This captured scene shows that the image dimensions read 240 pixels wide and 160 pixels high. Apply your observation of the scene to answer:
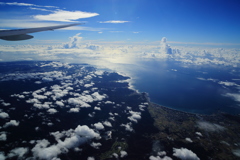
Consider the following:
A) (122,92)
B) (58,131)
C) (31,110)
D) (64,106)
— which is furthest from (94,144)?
(122,92)

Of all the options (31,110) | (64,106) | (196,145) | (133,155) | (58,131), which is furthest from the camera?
(64,106)

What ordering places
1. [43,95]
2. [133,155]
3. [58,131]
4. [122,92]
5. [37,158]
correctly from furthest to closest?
[122,92], [43,95], [58,131], [133,155], [37,158]

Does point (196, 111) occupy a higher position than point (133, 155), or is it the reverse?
point (196, 111)

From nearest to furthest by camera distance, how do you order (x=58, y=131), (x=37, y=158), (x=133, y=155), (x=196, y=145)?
(x=37, y=158), (x=133, y=155), (x=196, y=145), (x=58, y=131)

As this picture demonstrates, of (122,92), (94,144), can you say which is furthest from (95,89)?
(94,144)

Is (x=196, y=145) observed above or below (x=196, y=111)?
below

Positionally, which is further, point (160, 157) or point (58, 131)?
point (58, 131)

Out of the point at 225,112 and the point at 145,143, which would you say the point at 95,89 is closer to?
the point at 145,143

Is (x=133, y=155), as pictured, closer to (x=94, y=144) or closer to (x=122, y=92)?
(x=94, y=144)

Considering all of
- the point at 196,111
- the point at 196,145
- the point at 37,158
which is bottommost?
the point at 37,158
